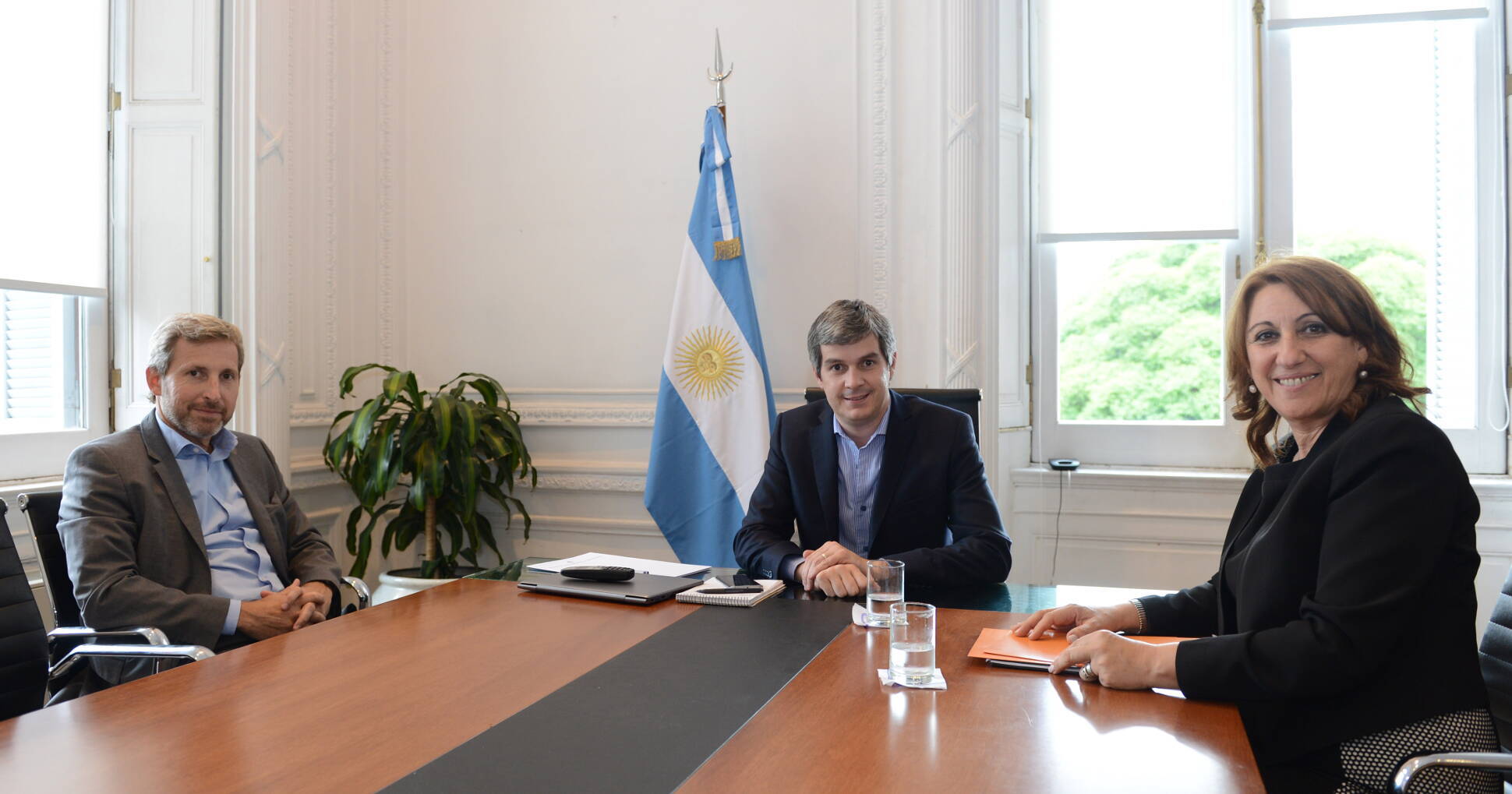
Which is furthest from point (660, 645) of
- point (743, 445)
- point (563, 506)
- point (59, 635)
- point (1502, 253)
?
point (1502, 253)

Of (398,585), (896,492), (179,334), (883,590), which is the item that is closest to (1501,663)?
(883,590)

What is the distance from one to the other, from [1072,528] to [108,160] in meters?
3.56

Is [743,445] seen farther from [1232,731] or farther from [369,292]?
[1232,731]

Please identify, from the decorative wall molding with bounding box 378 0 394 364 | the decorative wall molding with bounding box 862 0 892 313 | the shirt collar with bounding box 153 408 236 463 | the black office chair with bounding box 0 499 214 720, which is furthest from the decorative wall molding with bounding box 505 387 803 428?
the black office chair with bounding box 0 499 214 720

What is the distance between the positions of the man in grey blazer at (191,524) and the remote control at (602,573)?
2.16ft

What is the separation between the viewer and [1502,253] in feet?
11.1

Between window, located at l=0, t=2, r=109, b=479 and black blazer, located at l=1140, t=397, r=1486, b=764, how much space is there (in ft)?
10.7

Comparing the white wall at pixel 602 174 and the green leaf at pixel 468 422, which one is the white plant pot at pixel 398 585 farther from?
the white wall at pixel 602 174

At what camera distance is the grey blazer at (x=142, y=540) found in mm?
2020

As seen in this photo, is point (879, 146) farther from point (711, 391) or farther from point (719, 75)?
point (711, 391)

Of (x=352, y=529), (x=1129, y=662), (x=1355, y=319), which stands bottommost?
(x=352, y=529)

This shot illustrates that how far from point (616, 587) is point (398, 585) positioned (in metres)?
1.80

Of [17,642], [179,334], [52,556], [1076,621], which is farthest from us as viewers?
[179,334]

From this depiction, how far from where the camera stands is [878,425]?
248cm
